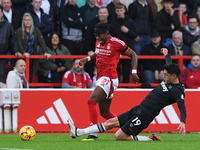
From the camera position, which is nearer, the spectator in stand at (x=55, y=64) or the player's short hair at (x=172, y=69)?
the player's short hair at (x=172, y=69)

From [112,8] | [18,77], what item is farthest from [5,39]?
[112,8]

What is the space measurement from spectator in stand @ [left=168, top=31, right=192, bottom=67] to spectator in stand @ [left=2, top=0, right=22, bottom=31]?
Answer: 4357 millimetres

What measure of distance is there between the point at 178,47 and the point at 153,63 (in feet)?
3.02

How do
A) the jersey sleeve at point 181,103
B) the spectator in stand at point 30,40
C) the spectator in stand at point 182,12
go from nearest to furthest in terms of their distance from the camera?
the jersey sleeve at point 181,103
the spectator in stand at point 30,40
the spectator in stand at point 182,12

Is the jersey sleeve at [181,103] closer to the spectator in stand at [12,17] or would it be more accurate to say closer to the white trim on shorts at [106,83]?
the white trim on shorts at [106,83]

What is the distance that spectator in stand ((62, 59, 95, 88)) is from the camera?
12.8 metres

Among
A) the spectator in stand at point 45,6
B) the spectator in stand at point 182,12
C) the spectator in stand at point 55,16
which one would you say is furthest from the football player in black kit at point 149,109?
the spectator in stand at point 182,12

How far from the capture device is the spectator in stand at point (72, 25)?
521 inches

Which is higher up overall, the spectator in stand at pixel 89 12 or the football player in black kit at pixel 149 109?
the spectator in stand at pixel 89 12

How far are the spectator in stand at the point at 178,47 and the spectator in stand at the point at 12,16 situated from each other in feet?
14.3

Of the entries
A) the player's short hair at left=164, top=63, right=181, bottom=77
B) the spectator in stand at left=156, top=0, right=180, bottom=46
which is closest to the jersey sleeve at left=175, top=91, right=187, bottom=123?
the player's short hair at left=164, top=63, right=181, bottom=77

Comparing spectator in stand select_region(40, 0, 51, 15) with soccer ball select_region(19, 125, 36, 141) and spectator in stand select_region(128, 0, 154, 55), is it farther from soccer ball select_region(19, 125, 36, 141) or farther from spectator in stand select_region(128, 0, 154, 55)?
soccer ball select_region(19, 125, 36, 141)

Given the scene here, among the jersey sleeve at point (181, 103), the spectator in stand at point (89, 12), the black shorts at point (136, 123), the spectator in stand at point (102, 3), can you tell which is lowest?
the black shorts at point (136, 123)

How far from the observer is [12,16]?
42.5 feet
